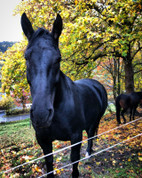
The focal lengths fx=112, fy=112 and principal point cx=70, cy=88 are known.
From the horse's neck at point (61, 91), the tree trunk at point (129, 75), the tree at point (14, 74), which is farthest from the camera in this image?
the tree trunk at point (129, 75)

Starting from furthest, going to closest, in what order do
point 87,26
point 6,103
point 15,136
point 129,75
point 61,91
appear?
point 6,103 → point 129,75 → point 15,136 → point 87,26 → point 61,91

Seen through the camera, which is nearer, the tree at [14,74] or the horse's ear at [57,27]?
the horse's ear at [57,27]

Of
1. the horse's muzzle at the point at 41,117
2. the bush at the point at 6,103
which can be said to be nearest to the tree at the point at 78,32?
the horse's muzzle at the point at 41,117

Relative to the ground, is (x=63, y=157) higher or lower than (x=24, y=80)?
lower

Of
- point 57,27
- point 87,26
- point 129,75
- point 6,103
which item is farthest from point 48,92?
point 6,103

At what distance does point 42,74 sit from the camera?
1.27 m

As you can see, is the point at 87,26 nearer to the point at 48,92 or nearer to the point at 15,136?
the point at 48,92

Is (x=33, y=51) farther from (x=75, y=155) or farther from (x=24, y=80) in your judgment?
(x=24, y=80)

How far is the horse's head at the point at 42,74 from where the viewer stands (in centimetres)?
115

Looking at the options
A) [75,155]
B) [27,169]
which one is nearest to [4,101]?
[27,169]

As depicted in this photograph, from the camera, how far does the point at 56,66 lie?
144 cm

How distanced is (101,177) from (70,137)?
1.64m

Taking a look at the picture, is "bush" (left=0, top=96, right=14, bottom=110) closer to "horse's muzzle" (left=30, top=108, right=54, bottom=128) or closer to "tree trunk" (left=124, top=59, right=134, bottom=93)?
"tree trunk" (left=124, top=59, right=134, bottom=93)

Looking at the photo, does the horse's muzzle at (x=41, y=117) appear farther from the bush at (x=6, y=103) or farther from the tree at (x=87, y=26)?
the bush at (x=6, y=103)
